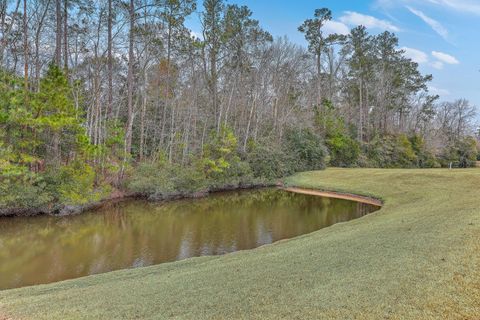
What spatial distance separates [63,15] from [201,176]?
12.1 meters

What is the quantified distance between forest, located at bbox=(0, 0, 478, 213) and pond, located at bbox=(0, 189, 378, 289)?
172cm

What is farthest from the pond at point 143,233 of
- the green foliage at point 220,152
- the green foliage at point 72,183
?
the green foliage at point 220,152

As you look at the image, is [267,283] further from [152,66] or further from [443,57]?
[443,57]

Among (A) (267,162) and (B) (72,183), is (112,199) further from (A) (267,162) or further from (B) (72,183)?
(A) (267,162)

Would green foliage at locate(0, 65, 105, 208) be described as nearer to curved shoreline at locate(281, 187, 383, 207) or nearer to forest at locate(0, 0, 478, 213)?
forest at locate(0, 0, 478, 213)

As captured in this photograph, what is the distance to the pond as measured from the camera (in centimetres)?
883

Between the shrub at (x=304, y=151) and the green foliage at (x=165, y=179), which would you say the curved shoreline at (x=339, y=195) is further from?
the green foliage at (x=165, y=179)

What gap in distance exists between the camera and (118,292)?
17.4 feet

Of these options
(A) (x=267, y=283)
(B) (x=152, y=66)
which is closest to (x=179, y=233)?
(A) (x=267, y=283)

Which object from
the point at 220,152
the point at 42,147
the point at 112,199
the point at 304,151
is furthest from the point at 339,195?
the point at 42,147

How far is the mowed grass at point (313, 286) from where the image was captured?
3.75 meters

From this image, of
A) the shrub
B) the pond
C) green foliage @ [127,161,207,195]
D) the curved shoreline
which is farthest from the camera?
the shrub

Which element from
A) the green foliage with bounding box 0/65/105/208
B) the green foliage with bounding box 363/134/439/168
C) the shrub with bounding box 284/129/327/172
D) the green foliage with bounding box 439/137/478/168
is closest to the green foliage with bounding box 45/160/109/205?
the green foliage with bounding box 0/65/105/208

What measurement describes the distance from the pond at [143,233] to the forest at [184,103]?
1.72 m
